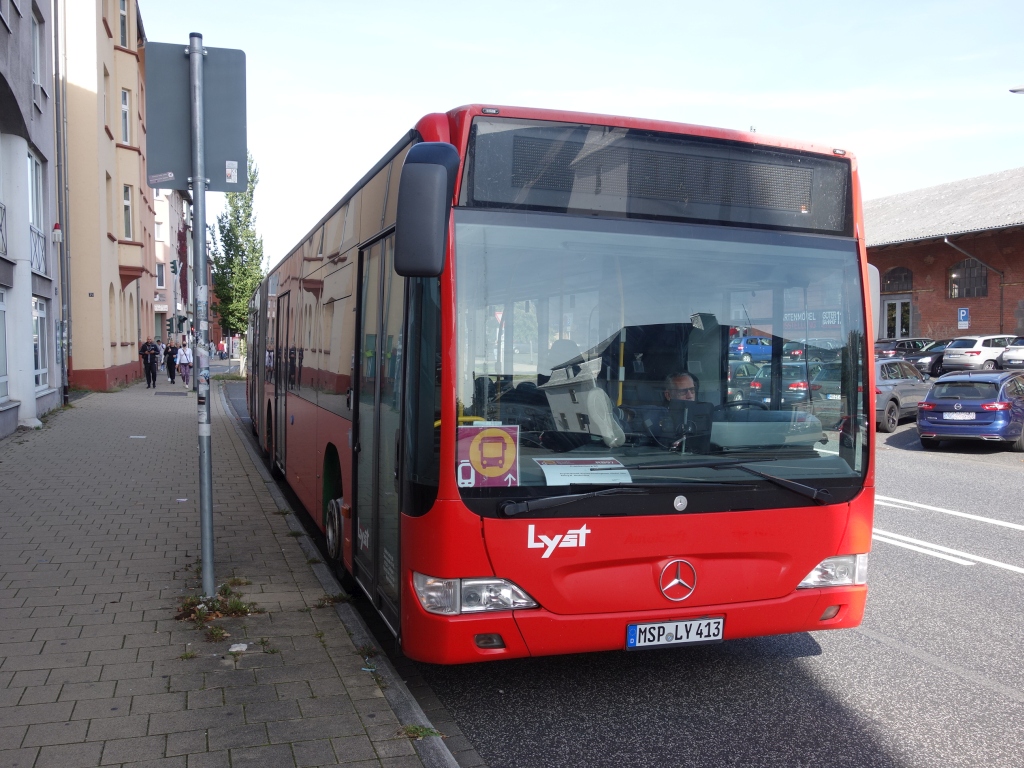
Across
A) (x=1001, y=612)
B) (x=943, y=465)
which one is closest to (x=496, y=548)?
(x=1001, y=612)

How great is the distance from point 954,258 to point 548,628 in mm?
40616

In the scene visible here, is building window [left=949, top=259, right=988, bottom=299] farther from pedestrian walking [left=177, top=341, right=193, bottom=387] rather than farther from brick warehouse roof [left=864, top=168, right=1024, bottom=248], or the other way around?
pedestrian walking [left=177, top=341, right=193, bottom=387]

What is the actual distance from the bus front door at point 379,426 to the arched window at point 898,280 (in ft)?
135

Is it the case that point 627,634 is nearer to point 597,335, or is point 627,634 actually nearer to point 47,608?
point 597,335

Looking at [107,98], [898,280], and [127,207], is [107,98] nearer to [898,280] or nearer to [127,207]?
[127,207]

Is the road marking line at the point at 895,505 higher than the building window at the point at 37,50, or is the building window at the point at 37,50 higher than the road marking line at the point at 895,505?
the building window at the point at 37,50

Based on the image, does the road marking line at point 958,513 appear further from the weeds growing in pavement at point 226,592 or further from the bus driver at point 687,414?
the weeds growing in pavement at point 226,592

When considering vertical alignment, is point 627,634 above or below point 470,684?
above

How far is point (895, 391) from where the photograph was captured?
65.6ft

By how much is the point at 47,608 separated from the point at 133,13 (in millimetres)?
32991

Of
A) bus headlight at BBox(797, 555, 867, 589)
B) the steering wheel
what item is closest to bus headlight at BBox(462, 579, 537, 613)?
the steering wheel

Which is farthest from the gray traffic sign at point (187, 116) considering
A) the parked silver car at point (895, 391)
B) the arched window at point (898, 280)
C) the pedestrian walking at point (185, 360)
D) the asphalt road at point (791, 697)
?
the arched window at point (898, 280)

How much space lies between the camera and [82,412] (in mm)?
19781

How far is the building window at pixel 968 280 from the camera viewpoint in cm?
3847
